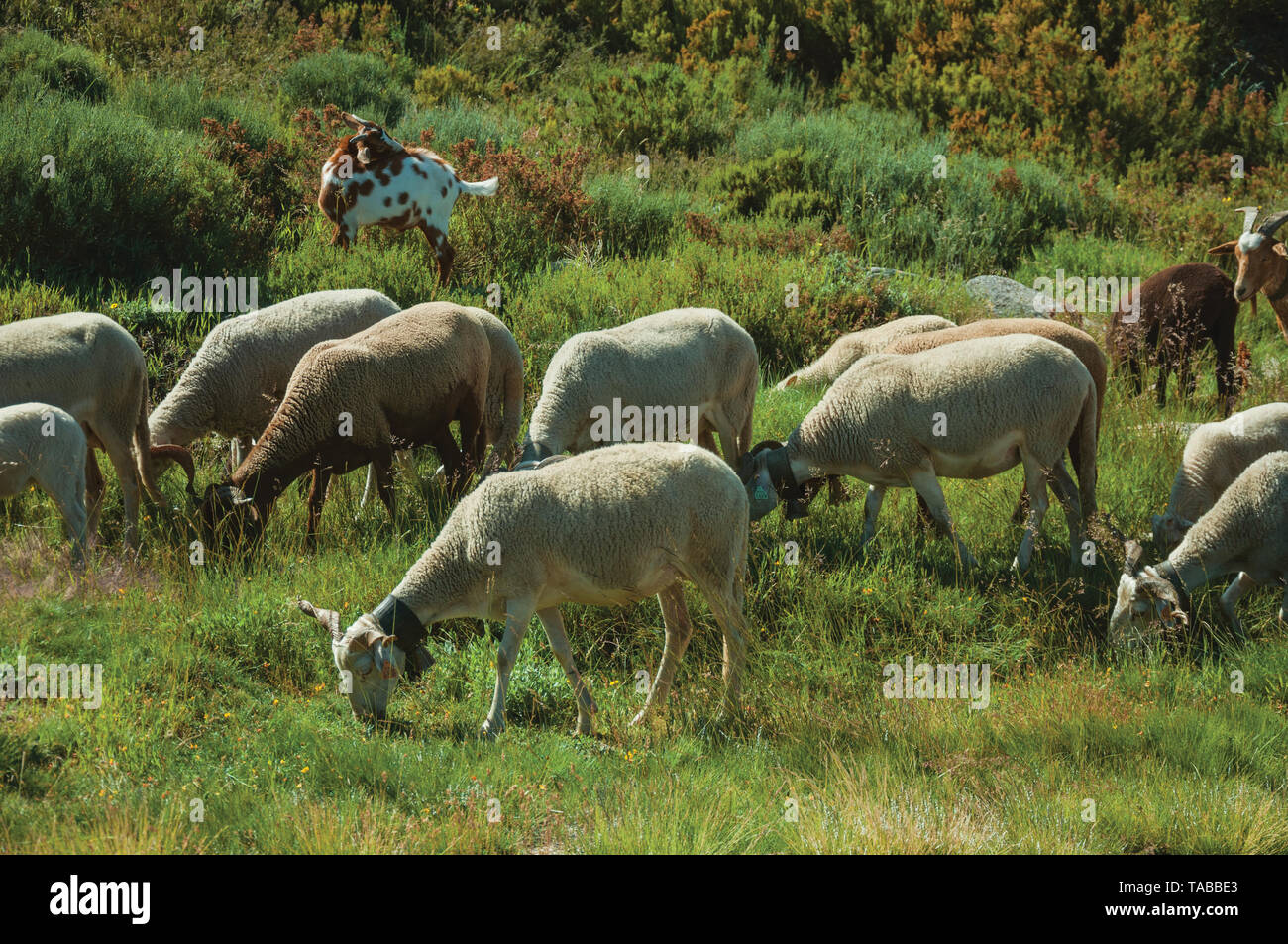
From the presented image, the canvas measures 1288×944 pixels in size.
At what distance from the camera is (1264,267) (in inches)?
464

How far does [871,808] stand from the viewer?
5.55 meters

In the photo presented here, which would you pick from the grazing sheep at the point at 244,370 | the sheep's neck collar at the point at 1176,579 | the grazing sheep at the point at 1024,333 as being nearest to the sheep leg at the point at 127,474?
the grazing sheep at the point at 244,370

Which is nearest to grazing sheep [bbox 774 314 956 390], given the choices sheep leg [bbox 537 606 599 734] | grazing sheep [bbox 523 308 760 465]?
grazing sheep [bbox 523 308 760 465]

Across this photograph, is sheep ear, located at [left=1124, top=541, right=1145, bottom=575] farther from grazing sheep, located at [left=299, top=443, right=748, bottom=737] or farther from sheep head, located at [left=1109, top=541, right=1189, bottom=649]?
grazing sheep, located at [left=299, top=443, right=748, bottom=737]

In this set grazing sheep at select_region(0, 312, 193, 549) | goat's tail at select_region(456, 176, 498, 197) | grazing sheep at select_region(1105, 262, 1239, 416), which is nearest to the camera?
grazing sheep at select_region(0, 312, 193, 549)

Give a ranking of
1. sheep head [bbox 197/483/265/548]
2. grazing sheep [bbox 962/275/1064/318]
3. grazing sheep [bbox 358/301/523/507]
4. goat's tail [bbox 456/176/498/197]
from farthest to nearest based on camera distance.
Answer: grazing sheep [bbox 962/275/1064/318] < goat's tail [bbox 456/176/498/197] < grazing sheep [bbox 358/301/523/507] < sheep head [bbox 197/483/265/548]

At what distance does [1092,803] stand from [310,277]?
9.24m

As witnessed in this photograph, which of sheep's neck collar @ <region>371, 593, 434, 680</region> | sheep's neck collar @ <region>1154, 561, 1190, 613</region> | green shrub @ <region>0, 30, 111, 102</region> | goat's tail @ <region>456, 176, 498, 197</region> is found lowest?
sheep's neck collar @ <region>1154, 561, 1190, 613</region>

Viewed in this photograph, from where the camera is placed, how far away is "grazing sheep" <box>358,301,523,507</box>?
9.73 metres

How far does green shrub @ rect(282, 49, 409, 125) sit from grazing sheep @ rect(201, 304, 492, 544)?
9231 millimetres

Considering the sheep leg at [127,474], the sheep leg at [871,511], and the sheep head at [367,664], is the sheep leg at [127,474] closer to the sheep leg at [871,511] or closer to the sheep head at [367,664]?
the sheep head at [367,664]

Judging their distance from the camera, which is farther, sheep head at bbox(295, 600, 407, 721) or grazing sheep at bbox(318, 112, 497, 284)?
grazing sheep at bbox(318, 112, 497, 284)

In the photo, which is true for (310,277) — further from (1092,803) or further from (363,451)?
(1092,803)

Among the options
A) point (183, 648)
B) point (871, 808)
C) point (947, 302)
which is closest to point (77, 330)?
point (183, 648)
